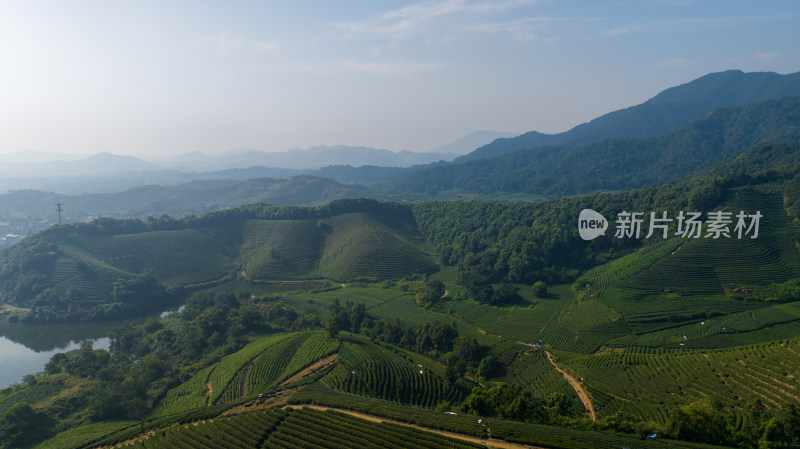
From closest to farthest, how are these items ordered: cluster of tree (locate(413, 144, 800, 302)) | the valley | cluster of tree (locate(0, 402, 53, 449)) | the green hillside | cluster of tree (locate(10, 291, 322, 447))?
1. the valley
2. cluster of tree (locate(0, 402, 53, 449))
3. cluster of tree (locate(10, 291, 322, 447))
4. the green hillside
5. cluster of tree (locate(413, 144, 800, 302))

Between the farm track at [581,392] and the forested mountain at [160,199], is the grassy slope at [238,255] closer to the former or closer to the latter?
the farm track at [581,392]

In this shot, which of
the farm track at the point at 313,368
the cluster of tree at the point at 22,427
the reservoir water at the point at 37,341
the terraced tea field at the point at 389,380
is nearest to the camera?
the cluster of tree at the point at 22,427

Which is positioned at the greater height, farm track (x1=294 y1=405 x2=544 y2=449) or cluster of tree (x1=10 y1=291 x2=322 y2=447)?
farm track (x1=294 y1=405 x2=544 y2=449)

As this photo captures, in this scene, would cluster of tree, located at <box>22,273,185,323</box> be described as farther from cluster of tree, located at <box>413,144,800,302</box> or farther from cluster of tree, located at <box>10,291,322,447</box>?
cluster of tree, located at <box>413,144,800,302</box>

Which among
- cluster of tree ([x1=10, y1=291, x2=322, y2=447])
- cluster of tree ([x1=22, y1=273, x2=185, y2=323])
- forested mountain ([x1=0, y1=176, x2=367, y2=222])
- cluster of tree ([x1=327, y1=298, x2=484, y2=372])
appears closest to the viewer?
cluster of tree ([x1=10, y1=291, x2=322, y2=447])

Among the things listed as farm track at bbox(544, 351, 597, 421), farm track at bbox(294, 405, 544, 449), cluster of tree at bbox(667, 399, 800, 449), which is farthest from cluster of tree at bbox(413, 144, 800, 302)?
farm track at bbox(294, 405, 544, 449)

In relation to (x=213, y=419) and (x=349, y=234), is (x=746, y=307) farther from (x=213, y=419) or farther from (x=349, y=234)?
(x=349, y=234)

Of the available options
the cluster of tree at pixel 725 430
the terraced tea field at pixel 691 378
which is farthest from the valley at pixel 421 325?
the terraced tea field at pixel 691 378

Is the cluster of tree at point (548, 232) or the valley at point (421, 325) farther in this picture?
the cluster of tree at point (548, 232)
